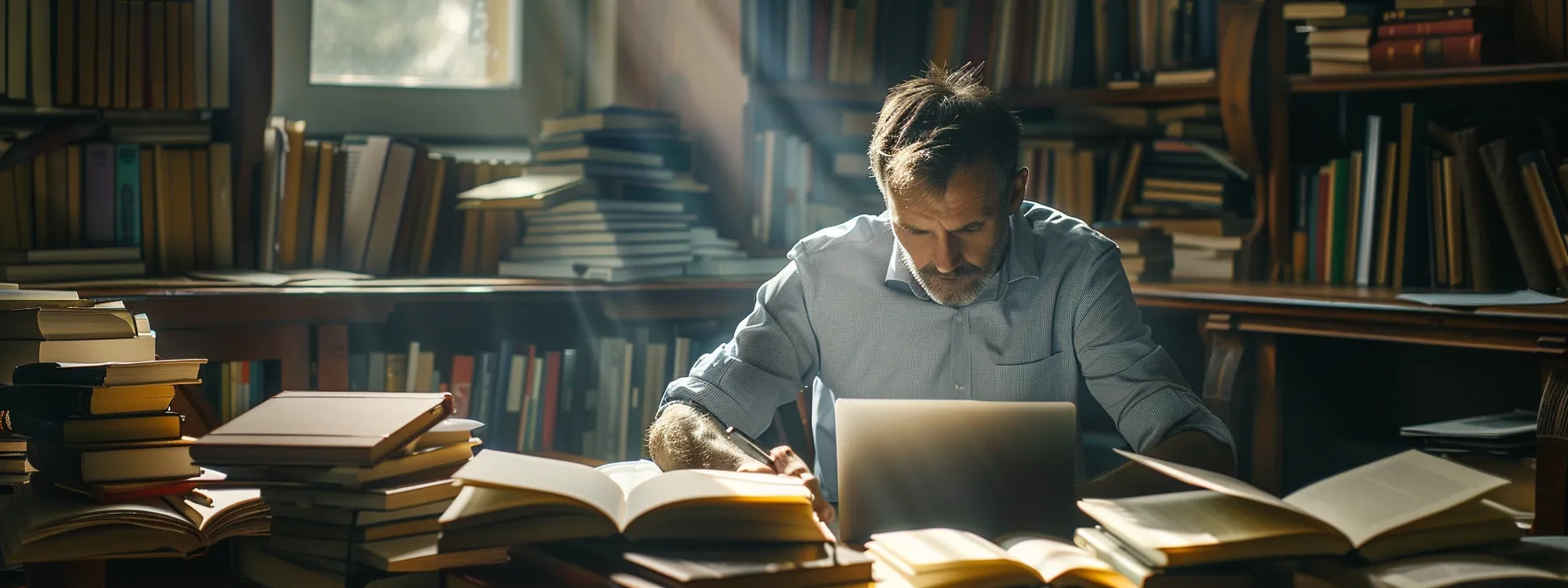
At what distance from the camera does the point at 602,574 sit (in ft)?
3.21

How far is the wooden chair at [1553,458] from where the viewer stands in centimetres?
182

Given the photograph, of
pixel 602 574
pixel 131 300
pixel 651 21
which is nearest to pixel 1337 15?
pixel 651 21

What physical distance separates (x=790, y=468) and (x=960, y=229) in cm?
48

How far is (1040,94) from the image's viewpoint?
2900 mm

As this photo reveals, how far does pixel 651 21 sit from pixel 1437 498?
88.5 inches

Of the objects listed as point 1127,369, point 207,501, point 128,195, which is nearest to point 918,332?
point 1127,369

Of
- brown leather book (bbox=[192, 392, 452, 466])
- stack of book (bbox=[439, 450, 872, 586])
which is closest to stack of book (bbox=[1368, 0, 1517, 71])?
stack of book (bbox=[439, 450, 872, 586])

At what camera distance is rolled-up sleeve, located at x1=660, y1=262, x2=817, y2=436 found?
5.70 feet

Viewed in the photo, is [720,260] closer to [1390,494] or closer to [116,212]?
[116,212]

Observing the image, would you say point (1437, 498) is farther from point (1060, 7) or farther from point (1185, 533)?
point (1060, 7)

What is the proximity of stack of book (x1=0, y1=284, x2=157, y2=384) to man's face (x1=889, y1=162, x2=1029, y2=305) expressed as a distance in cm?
97

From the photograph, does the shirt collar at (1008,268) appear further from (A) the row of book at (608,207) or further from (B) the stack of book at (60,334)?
(B) the stack of book at (60,334)

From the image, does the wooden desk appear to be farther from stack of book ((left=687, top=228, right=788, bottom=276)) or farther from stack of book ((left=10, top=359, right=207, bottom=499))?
stack of book ((left=10, top=359, right=207, bottom=499))

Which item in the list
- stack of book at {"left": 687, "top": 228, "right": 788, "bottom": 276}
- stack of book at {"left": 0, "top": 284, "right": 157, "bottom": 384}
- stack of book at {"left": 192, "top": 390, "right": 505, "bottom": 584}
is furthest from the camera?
stack of book at {"left": 687, "top": 228, "right": 788, "bottom": 276}
